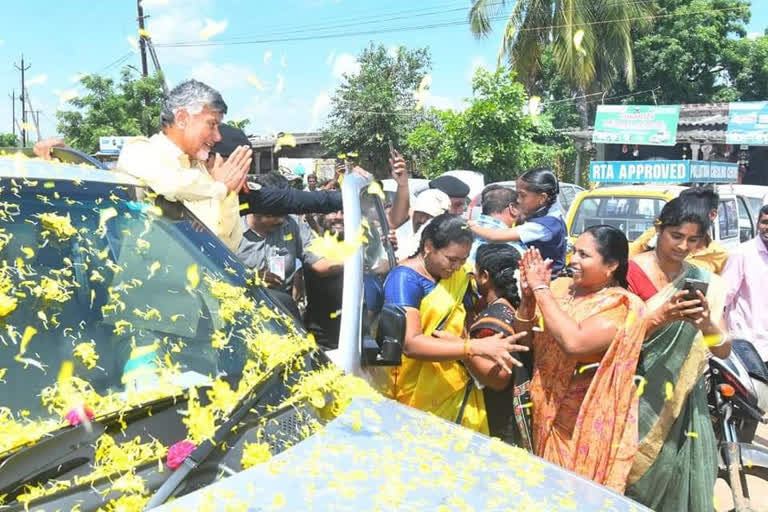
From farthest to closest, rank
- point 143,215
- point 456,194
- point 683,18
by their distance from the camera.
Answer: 1. point 683,18
2. point 456,194
3. point 143,215

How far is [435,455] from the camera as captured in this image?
197 cm

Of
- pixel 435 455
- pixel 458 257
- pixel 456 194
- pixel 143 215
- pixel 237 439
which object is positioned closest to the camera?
pixel 237 439

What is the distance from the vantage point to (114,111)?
22625 mm

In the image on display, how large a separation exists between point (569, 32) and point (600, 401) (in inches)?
823

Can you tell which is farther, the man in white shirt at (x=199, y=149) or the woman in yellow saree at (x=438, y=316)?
the woman in yellow saree at (x=438, y=316)

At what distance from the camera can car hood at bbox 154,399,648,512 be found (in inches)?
64.5

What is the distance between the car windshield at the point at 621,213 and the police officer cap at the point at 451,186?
10.5 ft

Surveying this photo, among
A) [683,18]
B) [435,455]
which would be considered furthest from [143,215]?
[683,18]

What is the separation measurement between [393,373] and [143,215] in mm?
1421

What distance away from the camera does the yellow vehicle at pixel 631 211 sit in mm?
8398

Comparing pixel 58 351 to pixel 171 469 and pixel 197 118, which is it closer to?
pixel 171 469

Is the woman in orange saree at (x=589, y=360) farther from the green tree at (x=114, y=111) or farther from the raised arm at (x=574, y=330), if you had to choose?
the green tree at (x=114, y=111)

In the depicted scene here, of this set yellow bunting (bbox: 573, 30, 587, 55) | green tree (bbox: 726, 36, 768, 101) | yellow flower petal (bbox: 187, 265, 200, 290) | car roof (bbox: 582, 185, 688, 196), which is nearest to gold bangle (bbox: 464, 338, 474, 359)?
yellow flower petal (bbox: 187, 265, 200, 290)

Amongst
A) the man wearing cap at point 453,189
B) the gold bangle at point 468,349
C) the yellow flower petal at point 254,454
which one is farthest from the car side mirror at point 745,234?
the yellow flower petal at point 254,454
